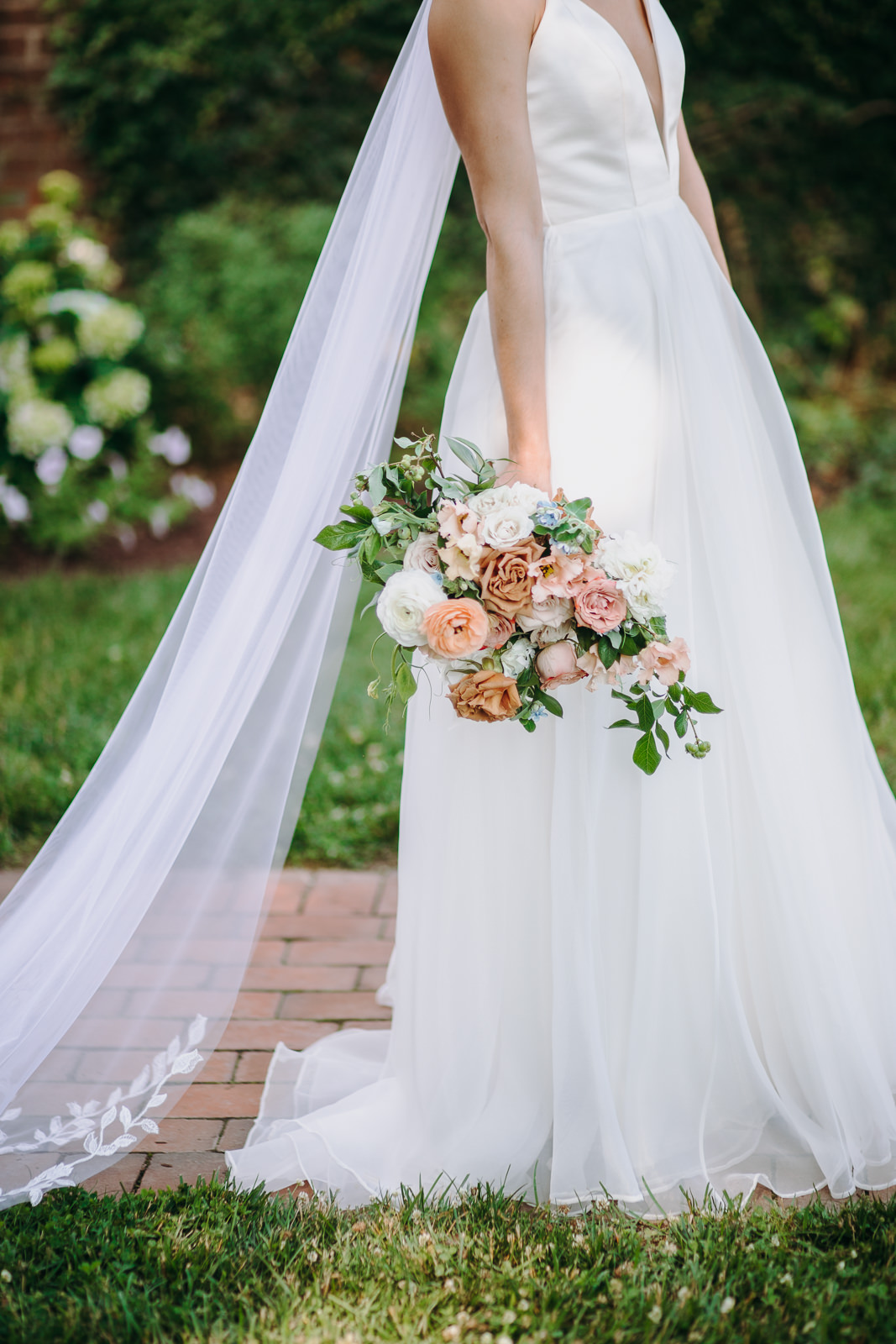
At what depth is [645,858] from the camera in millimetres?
2096

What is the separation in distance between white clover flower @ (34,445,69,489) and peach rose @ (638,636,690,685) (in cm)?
436

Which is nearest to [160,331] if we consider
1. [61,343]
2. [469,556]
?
[61,343]

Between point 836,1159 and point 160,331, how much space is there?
578 centimetres

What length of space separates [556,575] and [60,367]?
4460 millimetres

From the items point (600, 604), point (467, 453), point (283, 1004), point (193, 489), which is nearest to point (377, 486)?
A: point (467, 453)

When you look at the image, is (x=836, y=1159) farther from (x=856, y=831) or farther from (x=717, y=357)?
(x=717, y=357)

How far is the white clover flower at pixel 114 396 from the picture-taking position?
5590mm

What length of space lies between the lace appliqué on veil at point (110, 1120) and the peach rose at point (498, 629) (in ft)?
3.27

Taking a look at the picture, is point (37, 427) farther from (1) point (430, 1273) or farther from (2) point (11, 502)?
(1) point (430, 1273)

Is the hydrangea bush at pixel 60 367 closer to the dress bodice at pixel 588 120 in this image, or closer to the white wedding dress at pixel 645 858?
the white wedding dress at pixel 645 858

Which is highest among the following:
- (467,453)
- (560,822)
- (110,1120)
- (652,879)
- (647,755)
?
(467,453)

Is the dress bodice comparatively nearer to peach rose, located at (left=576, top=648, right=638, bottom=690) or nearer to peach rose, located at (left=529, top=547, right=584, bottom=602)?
peach rose, located at (left=529, top=547, right=584, bottom=602)

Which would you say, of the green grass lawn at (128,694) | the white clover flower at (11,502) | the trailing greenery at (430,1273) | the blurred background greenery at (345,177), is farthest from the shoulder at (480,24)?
the blurred background greenery at (345,177)

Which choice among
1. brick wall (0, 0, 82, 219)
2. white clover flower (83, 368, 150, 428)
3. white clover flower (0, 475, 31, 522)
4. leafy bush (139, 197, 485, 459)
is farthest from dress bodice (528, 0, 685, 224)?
brick wall (0, 0, 82, 219)
